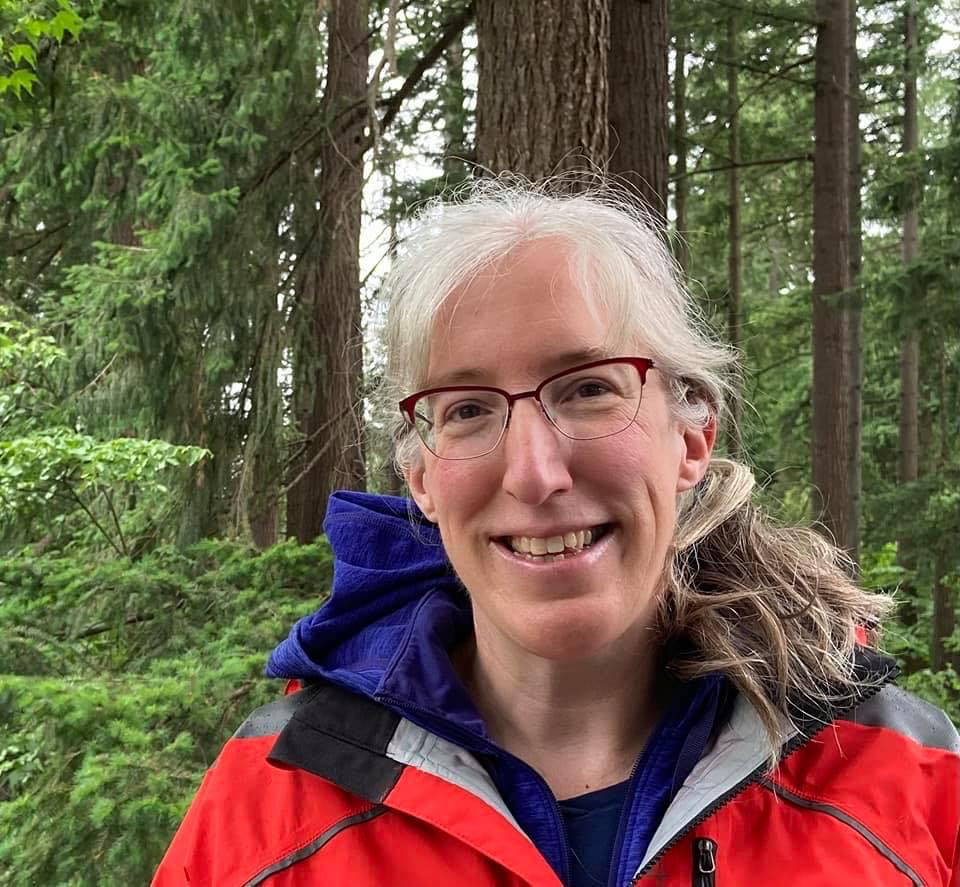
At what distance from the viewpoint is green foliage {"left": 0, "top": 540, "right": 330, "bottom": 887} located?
2.66 meters

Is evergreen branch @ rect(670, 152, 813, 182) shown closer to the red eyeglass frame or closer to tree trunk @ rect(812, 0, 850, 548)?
tree trunk @ rect(812, 0, 850, 548)

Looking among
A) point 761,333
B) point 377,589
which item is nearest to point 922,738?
point 377,589

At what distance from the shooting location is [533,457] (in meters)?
1.28

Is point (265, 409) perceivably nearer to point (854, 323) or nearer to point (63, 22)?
point (63, 22)

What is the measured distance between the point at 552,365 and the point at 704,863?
780mm

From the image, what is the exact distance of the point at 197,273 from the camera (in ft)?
17.8

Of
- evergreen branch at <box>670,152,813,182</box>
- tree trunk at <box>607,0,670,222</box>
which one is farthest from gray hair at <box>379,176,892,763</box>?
evergreen branch at <box>670,152,813,182</box>

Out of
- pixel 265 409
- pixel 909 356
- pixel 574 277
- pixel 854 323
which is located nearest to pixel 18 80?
pixel 265 409

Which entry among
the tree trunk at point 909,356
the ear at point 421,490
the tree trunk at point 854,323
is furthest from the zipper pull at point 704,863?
the tree trunk at point 909,356

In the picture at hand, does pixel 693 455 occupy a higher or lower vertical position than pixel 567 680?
higher

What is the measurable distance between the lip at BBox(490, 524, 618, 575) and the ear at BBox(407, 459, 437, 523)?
0.22 m

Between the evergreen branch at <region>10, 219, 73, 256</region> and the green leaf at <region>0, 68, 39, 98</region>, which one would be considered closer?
the green leaf at <region>0, 68, 39, 98</region>

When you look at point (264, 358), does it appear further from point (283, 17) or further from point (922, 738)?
point (922, 738)

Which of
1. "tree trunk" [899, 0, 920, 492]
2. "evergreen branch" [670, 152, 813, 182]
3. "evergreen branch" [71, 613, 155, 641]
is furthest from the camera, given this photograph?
"tree trunk" [899, 0, 920, 492]
